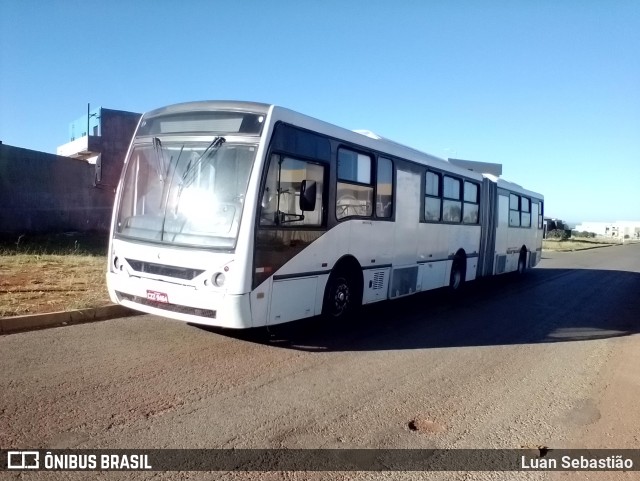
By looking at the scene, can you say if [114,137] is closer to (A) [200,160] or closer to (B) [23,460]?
(A) [200,160]

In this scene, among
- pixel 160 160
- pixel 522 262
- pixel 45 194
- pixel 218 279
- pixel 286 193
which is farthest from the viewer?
pixel 45 194

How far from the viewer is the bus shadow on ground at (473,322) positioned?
727 cm

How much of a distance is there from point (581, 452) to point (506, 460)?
2.33 ft

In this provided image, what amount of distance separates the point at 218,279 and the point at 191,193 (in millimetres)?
1163

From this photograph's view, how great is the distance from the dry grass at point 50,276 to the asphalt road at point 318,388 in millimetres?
1056

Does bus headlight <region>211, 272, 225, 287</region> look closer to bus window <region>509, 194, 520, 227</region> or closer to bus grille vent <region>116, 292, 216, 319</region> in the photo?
bus grille vent <region>116, 292, 216, 319</region>

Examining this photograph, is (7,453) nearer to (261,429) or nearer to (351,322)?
(261,429)

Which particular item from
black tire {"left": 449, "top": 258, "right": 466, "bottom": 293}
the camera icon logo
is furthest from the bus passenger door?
the camera icon logo

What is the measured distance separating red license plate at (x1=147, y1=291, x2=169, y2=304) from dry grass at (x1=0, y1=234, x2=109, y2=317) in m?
2.21

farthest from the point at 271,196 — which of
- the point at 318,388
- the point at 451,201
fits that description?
the point at 451,201

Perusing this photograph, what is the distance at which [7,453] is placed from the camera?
3.55 metres

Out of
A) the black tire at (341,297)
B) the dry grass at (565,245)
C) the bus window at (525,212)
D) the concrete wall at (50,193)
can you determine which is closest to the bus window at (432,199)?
the black tire at (341,297)

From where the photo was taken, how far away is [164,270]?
19.9 feet

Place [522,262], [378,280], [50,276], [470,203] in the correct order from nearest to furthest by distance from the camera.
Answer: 1. [378,280]
2. [50,276]
3. [470,203]
4. [522,262]
